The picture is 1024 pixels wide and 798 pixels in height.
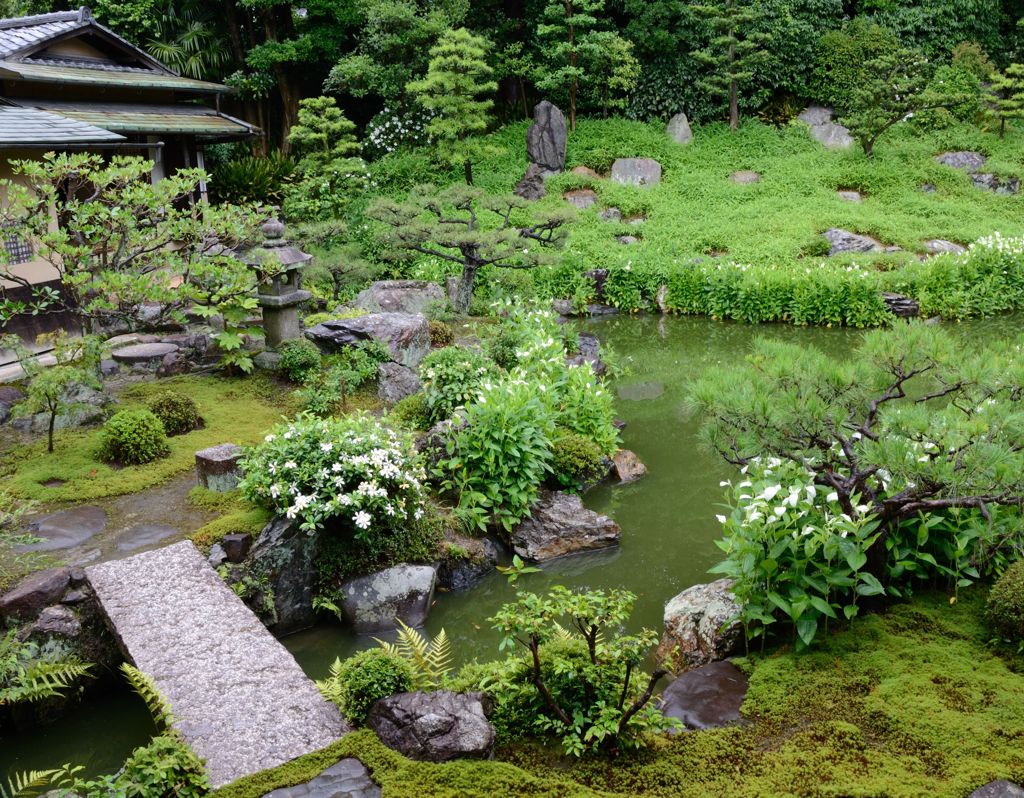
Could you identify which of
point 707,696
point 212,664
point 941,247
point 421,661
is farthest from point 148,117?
point 941,247

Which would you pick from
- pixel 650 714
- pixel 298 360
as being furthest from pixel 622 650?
pixel 298 360

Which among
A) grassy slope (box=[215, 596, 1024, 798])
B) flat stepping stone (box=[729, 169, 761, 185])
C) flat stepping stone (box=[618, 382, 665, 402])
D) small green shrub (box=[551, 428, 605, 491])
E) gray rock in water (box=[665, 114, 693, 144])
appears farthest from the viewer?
gray rock in water (box=[665, 114, 693, 144])

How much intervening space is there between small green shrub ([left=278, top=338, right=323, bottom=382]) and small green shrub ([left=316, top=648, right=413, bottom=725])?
600cm

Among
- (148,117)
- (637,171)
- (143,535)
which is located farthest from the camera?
(637,171)

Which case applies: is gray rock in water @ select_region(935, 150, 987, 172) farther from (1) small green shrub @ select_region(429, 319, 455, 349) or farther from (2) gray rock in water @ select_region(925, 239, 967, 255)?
(1) small green shrub @ select_region(429, 319, 455, 349)

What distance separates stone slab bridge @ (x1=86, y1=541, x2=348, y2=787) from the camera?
4918 millimetres

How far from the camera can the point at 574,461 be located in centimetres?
915

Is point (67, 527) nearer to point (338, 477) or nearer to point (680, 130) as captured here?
point (338, 477)

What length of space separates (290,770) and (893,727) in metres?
3.34

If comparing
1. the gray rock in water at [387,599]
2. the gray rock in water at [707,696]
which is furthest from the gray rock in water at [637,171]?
the gray rock in water at [707,696]

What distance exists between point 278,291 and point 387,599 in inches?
212

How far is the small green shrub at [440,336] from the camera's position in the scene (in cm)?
1226

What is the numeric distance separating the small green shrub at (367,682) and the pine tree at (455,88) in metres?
16.6

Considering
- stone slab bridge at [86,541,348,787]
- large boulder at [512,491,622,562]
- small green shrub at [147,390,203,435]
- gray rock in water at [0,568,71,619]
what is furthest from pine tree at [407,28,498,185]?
gray rock in water at [0,568,71,619]
